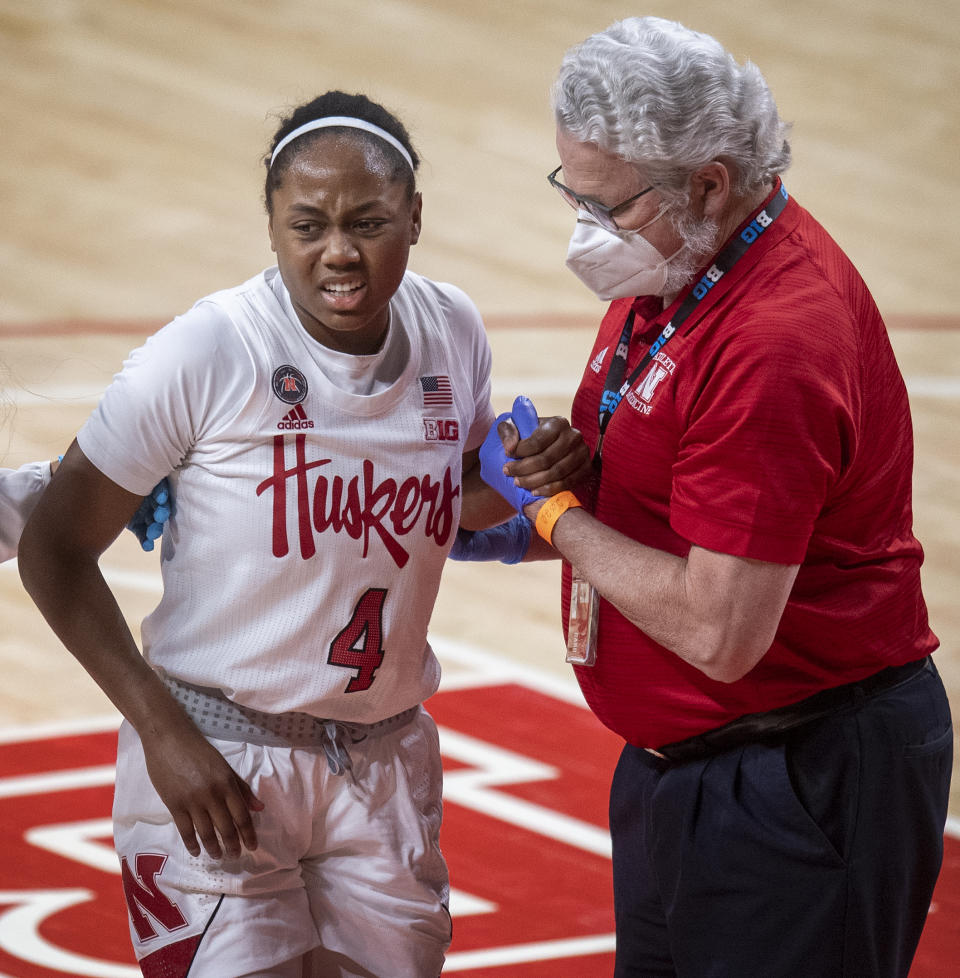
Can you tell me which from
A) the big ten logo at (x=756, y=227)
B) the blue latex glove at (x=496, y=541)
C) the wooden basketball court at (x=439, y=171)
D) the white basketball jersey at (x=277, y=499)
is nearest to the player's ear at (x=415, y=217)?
the white basketball jersey at (x=277, y=499)

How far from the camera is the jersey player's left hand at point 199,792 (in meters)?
2.34

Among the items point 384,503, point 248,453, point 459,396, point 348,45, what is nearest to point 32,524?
point 248,453

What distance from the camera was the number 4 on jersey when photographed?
244 cm

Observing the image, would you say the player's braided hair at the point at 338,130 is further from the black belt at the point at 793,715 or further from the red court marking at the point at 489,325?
the red court marking at the point at 489,325

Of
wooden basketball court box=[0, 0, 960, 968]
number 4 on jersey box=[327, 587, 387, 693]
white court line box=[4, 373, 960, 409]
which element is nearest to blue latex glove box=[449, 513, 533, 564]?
number 4 on jersey box=[327, 587, 387, 693]

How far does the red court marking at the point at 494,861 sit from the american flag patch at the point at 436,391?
5.33 feet

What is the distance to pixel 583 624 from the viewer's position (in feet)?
8.30

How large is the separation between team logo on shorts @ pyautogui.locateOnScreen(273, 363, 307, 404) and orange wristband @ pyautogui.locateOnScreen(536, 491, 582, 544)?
453 millimetres

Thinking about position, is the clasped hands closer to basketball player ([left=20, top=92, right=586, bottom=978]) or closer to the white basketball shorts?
basketball player ([left=20, top=92, right=586, bottom=978])

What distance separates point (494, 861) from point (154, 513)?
75.2 inches

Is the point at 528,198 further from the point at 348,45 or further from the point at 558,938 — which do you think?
the point at 558,938

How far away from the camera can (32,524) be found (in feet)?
7.66

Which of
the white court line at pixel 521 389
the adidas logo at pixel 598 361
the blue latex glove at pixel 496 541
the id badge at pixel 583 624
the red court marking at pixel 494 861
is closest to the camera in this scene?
the id badge at pixel 583 624

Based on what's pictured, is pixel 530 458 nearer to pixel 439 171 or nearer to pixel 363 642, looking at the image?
pixel 363 642
